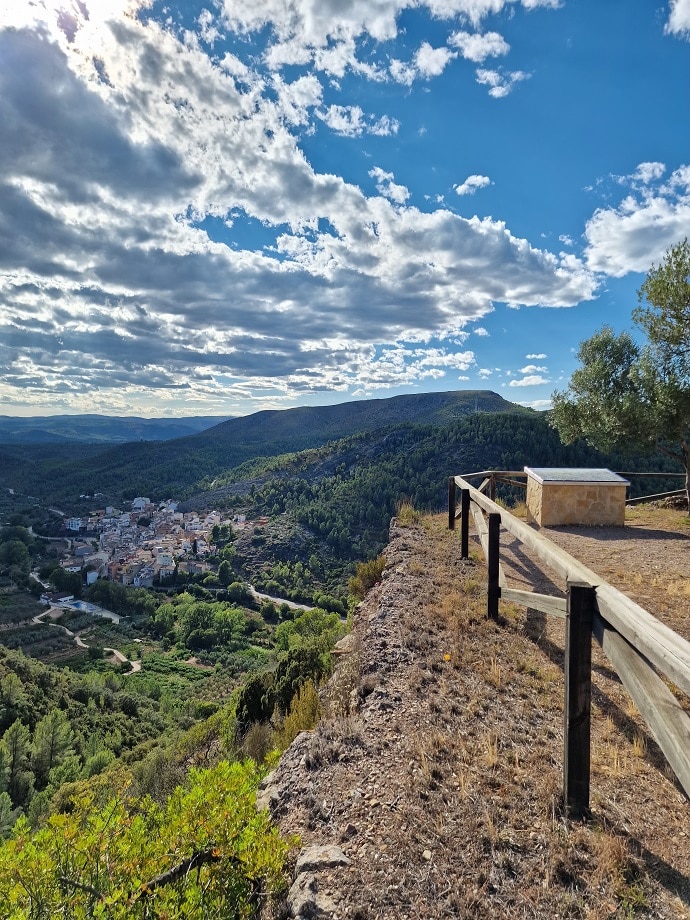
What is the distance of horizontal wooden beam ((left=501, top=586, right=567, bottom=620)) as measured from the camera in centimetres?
307

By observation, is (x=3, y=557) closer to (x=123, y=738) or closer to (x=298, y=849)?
(x=123, y=738)

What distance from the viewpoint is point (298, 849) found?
91.1 inches

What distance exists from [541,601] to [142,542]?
106m

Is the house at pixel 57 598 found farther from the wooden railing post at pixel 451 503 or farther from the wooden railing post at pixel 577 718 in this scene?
the wooden railing post at pixel 577 718

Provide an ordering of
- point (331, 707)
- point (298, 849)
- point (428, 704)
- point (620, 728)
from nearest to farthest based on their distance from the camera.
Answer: point (298, 849), point (620, 728), point (428, 704), point (331, 707)

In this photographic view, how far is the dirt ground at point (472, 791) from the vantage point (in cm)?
189

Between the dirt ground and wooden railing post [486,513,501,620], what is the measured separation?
172mm

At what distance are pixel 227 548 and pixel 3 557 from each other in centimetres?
4670

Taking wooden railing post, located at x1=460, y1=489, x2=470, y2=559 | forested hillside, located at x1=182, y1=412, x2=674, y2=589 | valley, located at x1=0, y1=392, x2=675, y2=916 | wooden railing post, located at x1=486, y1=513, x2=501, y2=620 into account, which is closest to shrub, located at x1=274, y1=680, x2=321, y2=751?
valley, located at x1=0, y1=392, x2=675, y2=916

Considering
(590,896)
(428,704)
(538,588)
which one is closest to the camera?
(590,896)

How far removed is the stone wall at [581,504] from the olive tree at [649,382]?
2.34m

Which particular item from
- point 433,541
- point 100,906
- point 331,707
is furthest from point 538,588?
point 100,906

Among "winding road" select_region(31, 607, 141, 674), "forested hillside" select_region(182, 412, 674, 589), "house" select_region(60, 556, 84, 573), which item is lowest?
"winding road" select_region(31, 607, 141, 674)

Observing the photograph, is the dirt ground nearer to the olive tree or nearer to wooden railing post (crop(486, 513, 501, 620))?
wooden railing post (crop(486, 513, 501, 620))
